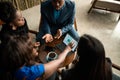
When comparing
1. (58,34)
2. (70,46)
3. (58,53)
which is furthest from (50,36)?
(70,46)

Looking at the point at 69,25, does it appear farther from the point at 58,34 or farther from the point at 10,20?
the point at 10,20

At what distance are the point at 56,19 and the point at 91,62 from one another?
49.1 inches

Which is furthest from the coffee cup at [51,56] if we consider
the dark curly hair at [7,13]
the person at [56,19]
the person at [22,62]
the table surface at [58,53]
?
the dark curly hair at [7,13]

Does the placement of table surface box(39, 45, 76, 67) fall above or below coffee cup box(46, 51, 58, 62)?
below

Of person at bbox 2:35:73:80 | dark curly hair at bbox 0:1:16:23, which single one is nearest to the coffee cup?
person at bbox 2:35:73:80

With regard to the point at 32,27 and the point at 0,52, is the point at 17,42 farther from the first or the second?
the point at 32,27

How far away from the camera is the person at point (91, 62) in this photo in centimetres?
115

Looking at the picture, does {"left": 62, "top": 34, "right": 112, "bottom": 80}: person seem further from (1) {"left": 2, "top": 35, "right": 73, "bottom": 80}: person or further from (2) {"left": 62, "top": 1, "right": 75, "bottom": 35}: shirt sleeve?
(2) {"left": 62, "top": 1, "right": 75, "bottom": 35}: shirt sleeve

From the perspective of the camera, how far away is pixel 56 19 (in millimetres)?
2332

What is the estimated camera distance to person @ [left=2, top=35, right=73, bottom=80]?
1279mm

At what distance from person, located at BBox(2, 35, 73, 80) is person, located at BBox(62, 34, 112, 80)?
0.29 m

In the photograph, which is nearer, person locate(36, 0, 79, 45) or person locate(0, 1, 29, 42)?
person locate(0, 1, 29, 42)

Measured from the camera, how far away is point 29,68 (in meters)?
1.41

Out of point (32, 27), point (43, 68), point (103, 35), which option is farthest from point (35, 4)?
point (43, 68)
